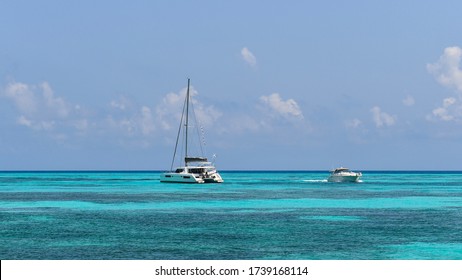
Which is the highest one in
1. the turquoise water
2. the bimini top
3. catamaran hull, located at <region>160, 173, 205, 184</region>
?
the bimini top

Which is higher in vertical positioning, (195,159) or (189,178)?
(195,159)

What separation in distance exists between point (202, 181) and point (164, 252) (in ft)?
322

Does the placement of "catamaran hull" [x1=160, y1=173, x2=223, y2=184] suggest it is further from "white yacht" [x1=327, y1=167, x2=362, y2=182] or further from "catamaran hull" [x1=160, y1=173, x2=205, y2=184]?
"white yacht" [x1=327, y1=167, x2=362, y2=182]

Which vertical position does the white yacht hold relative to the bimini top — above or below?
below

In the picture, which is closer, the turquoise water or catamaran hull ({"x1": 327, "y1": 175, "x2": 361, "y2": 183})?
the turquoise water

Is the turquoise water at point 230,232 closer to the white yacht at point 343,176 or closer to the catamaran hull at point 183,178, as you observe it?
the catamaran hull at point 183,178

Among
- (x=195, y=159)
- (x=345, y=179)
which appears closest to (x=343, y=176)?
(x=345, y=179)

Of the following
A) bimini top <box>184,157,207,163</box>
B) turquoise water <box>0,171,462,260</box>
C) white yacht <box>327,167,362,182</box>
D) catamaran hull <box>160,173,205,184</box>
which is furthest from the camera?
white yacht <box>327,167,362,182</box>

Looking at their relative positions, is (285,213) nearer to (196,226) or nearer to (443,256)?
(196,226)

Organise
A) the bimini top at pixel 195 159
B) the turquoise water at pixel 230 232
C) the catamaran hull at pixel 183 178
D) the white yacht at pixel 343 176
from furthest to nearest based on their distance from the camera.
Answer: the white yacht at pixel 343 176
the bimini top at pixel 195 159
the catamaran hull at pixel 183 178
the turquoise water at pixel 230 232

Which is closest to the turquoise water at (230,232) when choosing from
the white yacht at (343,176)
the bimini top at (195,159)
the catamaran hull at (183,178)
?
the catamaran hull at (183,178)

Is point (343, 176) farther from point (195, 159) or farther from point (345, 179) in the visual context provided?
point (195, 159)

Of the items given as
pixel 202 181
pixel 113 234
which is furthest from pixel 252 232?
pixel 202 181

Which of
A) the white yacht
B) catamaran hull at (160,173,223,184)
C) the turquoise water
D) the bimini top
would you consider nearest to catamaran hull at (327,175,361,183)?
the white yacht
